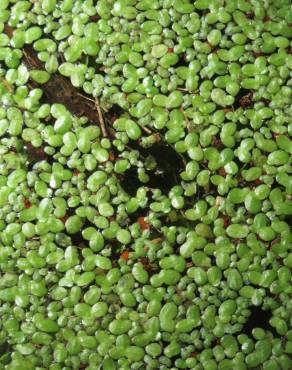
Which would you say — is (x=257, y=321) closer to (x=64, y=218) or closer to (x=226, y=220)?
(x=226, y=220)

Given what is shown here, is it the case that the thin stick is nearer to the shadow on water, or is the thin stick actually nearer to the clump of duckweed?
the clump of duckweed

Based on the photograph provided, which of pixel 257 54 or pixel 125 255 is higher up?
pixel 257 54

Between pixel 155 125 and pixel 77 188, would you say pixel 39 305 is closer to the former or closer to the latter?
pixel 77 188

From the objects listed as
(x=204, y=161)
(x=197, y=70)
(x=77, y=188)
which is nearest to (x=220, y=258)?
(x=204, y=161)

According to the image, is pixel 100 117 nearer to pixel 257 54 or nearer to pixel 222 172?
pixel 222 172

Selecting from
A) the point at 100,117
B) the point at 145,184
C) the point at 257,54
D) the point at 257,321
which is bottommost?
A: the point at 257,321

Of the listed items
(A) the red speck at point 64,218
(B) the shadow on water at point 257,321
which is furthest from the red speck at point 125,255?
(B) the shadow on water at point 257,321

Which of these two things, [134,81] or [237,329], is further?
[134,81]

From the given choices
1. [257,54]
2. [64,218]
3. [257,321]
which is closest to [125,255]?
[64,218]

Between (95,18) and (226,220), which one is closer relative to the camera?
(226,220)

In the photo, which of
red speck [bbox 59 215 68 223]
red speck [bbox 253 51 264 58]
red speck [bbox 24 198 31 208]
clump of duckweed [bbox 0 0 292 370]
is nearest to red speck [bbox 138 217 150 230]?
clump of duckweed [bbox 0 0 292 370]

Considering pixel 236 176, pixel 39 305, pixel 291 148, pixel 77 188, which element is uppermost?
pixel 291 148
